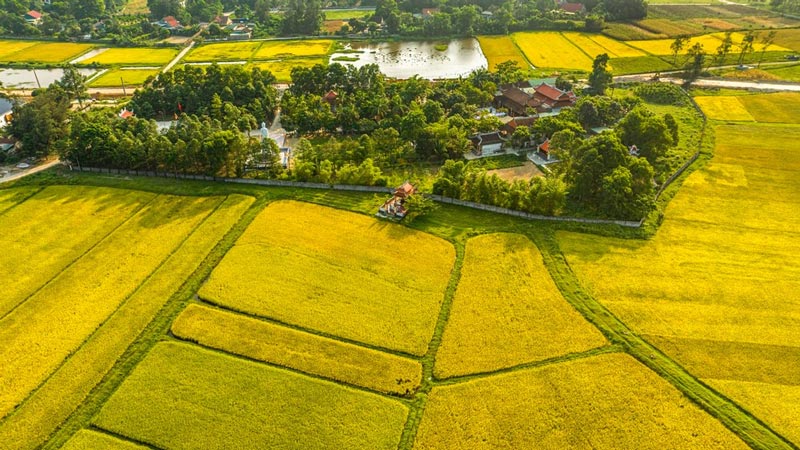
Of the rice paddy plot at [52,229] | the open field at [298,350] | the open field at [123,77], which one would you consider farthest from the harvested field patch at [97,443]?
the open field at [123,77]

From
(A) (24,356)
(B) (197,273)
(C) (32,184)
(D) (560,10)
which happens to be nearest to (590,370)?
(B) (197,273)

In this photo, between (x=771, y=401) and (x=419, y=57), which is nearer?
(x=771, y=401)

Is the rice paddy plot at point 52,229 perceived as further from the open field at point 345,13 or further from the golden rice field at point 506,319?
the open field at point 345,13

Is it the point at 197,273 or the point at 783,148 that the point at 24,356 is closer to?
the point at 197,273

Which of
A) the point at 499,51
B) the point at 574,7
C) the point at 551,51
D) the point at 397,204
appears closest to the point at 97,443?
the point at 397,204

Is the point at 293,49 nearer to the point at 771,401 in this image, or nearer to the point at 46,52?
the point at 46,52

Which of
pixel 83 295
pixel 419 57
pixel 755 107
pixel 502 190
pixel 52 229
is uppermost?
pixel 419 57
